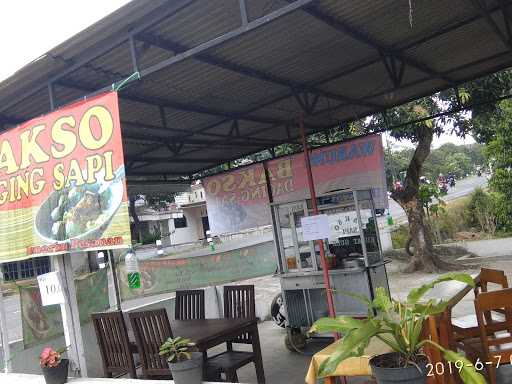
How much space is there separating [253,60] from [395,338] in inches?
104

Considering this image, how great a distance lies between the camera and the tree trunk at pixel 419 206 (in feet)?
33.1

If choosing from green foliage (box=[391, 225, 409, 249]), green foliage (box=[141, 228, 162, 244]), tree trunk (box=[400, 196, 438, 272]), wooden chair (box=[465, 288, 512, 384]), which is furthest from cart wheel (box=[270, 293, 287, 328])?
green foliage (box=[141, 228, 162, 244])

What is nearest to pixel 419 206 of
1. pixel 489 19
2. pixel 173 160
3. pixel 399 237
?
pixel 399 237

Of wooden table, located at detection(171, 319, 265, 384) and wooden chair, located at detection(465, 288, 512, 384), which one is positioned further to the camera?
wooden table, located at detection(171, 319, 265, 384)

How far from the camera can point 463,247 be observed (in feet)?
39.3

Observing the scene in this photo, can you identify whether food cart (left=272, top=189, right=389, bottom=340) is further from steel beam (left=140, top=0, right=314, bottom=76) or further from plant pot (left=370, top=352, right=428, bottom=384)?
plant pot (left=370, top=352, right=428, bottom=384)

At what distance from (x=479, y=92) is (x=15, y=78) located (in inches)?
310

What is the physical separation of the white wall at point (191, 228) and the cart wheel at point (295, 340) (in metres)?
31.0

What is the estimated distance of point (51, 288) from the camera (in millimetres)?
4027

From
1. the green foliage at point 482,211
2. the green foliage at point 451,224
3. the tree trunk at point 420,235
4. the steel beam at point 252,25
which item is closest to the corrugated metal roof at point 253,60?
the steel beam at point 252,25

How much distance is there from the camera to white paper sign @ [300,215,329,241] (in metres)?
4.24

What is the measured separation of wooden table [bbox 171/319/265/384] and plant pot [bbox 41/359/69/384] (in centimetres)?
98

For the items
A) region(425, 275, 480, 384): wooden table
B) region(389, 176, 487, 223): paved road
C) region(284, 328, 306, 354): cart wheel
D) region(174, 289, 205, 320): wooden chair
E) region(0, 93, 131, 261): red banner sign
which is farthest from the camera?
region(389, 176, 487, 223): paved road

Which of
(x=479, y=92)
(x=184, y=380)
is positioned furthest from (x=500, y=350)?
(x=479, y=92)
